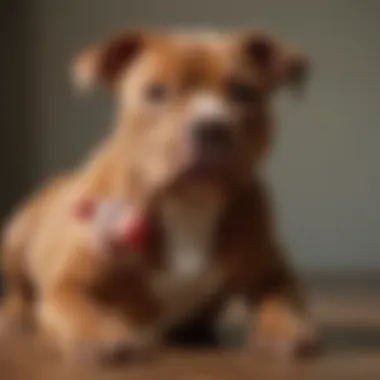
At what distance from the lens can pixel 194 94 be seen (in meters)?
0.95

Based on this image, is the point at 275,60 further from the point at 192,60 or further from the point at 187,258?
the point at 187,258

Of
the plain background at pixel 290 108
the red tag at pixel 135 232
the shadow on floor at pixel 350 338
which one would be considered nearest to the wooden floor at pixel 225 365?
the shadow on floor at pixel 350 338

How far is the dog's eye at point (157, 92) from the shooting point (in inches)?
37.5

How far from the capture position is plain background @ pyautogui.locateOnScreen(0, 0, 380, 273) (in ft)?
5.24

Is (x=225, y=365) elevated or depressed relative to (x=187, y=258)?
depressed

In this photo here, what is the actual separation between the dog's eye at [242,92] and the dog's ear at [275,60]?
0.10 ft

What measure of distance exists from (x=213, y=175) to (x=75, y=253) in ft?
0.52

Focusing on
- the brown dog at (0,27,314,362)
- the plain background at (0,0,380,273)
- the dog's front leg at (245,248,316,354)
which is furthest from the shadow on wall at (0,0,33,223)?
the dog's front leg at (245,248,316,354)

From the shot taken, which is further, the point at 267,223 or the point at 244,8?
the point at 244,8

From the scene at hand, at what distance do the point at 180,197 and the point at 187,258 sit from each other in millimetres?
65

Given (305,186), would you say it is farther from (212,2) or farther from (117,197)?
(117,197)

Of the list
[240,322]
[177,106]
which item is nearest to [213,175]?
[177,106]

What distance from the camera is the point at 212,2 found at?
5.26 ft

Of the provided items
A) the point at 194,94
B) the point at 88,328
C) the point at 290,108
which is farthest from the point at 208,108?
the point at 290,108
